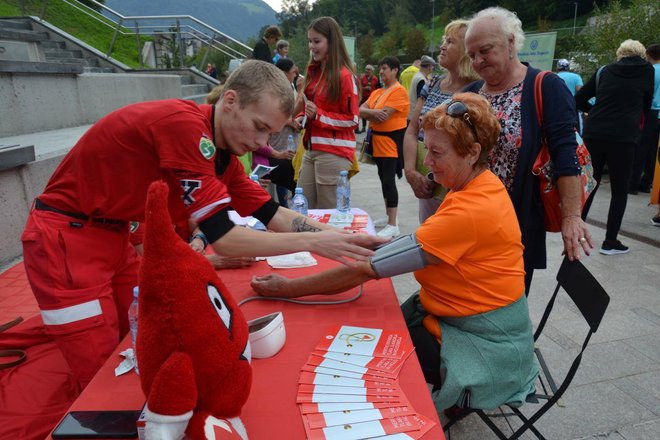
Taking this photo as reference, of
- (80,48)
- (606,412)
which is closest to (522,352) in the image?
(606,412)

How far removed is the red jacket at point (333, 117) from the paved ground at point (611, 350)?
1.28 meters

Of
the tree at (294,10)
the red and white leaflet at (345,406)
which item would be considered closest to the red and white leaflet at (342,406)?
the red and white leaflet at (345,406)

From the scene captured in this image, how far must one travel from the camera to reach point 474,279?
161cm

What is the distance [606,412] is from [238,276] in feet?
6.27

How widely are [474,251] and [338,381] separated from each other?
27.1 inches

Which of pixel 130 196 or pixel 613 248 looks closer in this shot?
pixel 130 196

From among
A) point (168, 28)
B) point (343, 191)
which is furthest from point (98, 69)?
point (343, 191)

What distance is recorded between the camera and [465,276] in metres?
1.61

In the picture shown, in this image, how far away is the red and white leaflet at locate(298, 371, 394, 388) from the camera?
1.24 m

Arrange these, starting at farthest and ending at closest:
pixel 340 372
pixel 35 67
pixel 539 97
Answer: pixel 35 67 < pixel 539 97 < pixel 340 372

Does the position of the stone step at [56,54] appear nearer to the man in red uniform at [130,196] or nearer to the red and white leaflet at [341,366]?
the man in red uniform at [130,196]

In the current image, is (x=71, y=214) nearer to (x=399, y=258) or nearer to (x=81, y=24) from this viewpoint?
(x=399, y=258)

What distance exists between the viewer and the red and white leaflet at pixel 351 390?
1.20 metres

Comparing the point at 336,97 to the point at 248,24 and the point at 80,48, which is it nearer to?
the point at 80,48
